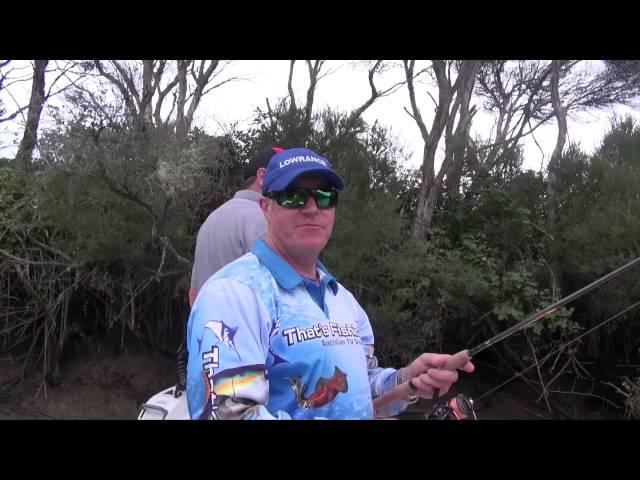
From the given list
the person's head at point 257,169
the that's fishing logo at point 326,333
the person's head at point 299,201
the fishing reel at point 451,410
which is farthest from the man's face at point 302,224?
the person's head at point 257,169

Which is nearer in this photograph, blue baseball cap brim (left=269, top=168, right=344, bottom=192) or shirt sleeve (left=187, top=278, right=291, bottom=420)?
shirt sleeve (left=187, top=278, right=291, bottom=420)

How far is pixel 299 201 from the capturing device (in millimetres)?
1609

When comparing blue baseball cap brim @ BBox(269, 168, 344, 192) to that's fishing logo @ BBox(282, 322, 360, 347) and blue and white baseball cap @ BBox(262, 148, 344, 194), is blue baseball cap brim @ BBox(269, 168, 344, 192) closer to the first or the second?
blue and white baseball cap @ BBox(262, 148, 344, 194)

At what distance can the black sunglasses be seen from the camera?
1.61 meters

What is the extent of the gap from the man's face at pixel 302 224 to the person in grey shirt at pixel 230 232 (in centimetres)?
115

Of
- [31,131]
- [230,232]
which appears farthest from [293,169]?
[31,131]

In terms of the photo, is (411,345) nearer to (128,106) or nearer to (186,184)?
(186,184)

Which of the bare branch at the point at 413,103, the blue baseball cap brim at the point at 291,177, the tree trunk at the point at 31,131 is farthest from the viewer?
the bare branch at the point at 413,103

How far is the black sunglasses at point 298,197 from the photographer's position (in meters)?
1.61

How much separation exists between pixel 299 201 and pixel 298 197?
1cm

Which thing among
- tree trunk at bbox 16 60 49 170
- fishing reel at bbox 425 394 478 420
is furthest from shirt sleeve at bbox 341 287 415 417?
tree trunk at bbox 16 60 49 170

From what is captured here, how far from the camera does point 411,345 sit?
272 inches

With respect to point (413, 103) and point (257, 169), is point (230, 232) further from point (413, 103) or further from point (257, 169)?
A: point (413, 103)

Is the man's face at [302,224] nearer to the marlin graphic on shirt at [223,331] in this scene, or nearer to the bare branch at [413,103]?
the marlin graphic on shirt at [223,331]
